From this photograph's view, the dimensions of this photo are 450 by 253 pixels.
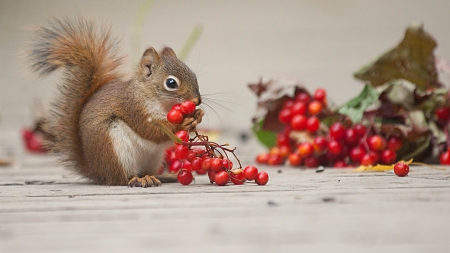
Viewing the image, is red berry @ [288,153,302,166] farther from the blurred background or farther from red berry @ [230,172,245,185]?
the blurred background

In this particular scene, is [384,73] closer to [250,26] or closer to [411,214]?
[411,214]

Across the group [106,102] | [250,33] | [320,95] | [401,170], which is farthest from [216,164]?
[250,33]

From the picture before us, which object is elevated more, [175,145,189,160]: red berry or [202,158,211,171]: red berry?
[175,145,189,160]: red berry

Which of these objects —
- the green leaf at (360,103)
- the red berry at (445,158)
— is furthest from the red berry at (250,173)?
the red berry at (445,158)

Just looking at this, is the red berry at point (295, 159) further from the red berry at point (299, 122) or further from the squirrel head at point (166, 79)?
the squirrel head at point (166, 79)

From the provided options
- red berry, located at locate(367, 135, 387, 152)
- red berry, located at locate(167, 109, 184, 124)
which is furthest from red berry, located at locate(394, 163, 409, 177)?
red berry, located at locate(167, 109, 184, 124)
